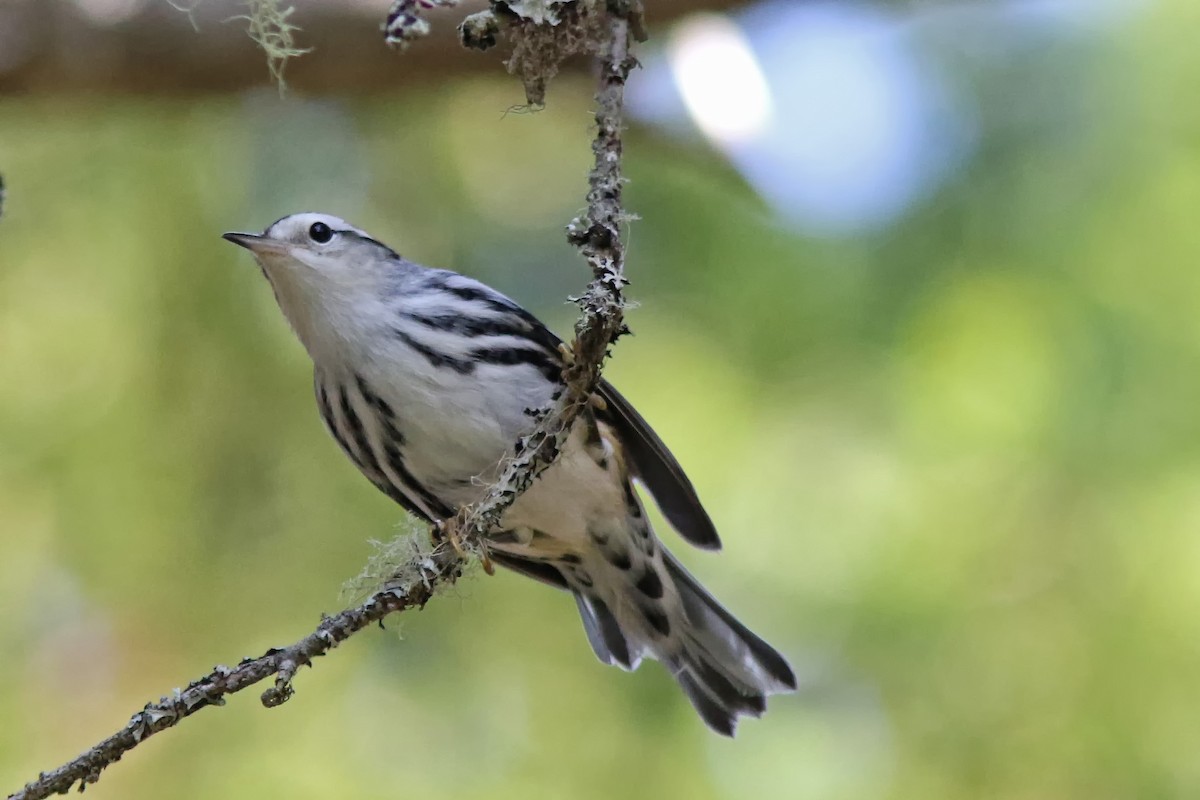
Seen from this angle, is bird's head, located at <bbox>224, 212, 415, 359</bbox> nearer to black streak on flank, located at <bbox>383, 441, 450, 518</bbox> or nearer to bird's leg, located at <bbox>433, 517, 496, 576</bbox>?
black streak on flank, located at <bbox>383, 441, 450, 518</bbox>

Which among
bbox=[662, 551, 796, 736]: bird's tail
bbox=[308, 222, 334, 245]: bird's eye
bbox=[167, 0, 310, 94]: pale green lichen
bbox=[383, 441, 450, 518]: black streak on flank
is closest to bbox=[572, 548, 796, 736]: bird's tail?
bbox=[662, 551, 796, 736]: bird's tail

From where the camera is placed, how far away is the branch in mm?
1740

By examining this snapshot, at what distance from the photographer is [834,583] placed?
3.77 meters

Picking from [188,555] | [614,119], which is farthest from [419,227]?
[614,119]

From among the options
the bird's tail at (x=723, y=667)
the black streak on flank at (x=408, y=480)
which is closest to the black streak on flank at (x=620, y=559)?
the bird's tail at (x=723, y=667)

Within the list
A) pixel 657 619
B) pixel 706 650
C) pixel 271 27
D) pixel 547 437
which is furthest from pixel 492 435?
pixel 271 27

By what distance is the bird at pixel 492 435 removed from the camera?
2.67 m

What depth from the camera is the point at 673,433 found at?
154 inches

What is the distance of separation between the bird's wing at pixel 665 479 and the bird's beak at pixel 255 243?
78 centimetres

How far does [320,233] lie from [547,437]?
1.21 m

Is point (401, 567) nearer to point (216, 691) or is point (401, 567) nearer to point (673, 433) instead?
point (216, 691)

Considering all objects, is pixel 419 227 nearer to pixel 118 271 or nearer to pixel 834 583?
pixel 118 271

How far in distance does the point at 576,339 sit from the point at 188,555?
7.50ft

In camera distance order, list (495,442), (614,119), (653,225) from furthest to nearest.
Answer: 1. (653,225)
2. (495,442)
3. (614,119)
